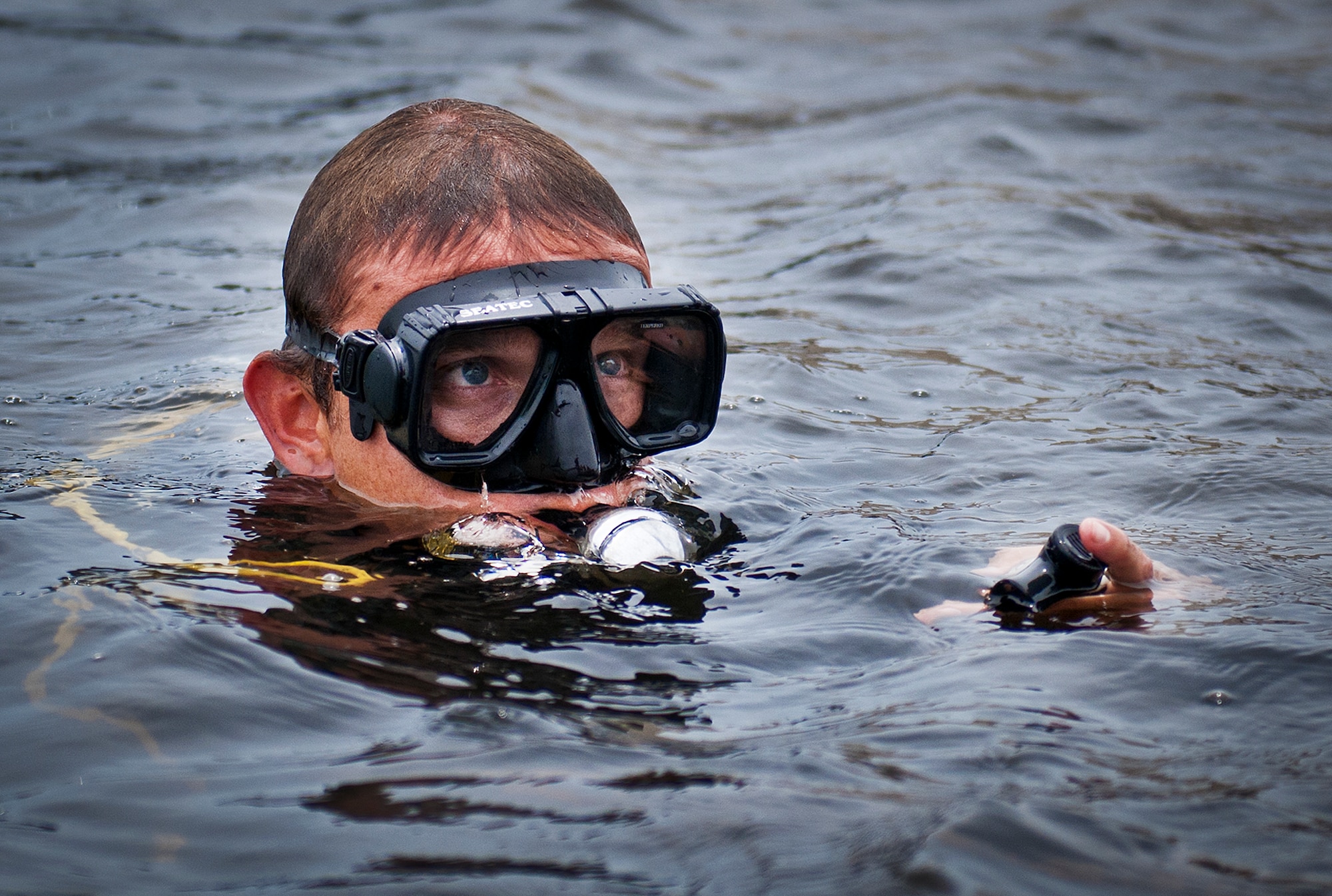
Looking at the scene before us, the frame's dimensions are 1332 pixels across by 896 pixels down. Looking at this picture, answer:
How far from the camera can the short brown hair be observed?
3.00m

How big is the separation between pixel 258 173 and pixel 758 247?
3002mm

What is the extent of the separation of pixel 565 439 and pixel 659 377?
45 centimetres

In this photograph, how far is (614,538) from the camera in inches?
110

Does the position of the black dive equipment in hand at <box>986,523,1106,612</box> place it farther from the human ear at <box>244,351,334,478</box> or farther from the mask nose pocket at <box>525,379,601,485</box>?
the human ear at <box>244,351,334,478</box>

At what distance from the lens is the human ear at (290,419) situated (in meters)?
3.28

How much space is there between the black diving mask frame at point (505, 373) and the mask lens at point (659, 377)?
0.10 m

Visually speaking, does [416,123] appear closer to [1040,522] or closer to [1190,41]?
[1040,522]

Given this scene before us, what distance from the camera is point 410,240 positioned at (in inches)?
118

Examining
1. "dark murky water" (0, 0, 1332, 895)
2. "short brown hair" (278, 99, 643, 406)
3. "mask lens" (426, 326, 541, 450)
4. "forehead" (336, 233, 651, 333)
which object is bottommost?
"dark murky water" (0, 0, 1332, 895)

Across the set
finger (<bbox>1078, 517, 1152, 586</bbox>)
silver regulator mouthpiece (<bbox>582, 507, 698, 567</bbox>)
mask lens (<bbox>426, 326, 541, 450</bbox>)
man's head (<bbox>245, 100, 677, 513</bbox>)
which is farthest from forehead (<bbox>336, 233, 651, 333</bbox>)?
finger (<bbox>1078, 517, 1152, 586</bbox>)

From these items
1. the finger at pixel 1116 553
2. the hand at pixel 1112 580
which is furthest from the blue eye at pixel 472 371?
the finger at pixel 1116 553

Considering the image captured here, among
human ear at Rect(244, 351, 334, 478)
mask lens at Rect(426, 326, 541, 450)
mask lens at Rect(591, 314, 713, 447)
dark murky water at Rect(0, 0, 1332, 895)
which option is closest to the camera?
dark murky water at Rect(0, 0, 1332, 895)

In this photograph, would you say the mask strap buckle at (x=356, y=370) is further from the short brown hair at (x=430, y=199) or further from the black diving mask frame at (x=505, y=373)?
the short brown hair at (x=430, y=199)

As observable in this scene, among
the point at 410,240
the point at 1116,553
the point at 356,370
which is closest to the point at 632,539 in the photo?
the point at 356,370
